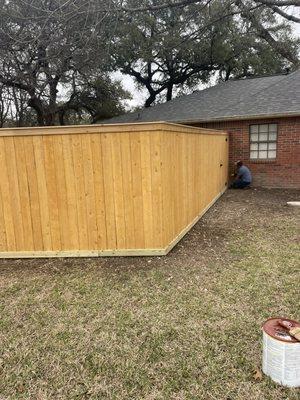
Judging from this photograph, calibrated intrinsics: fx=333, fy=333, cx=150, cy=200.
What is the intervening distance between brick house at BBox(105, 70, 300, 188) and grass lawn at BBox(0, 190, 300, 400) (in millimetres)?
6469

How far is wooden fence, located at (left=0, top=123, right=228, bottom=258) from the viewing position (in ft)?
16.4

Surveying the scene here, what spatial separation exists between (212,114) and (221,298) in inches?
402

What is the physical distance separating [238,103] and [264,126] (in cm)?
186

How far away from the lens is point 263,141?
12.1 meters

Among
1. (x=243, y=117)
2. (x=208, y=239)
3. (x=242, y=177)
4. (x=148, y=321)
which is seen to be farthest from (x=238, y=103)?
(x=148, y=321)

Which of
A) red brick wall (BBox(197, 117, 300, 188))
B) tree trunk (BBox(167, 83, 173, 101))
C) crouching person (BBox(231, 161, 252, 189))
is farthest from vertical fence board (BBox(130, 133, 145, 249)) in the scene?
tree trunk (BBox(167, 83, 173, 101))

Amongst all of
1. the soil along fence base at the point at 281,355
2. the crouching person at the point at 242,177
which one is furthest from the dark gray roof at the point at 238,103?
the soil along fence base at the point at 281,355

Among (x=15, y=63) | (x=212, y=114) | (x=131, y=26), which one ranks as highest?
(x=131, y=26)

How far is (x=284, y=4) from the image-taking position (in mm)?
9188

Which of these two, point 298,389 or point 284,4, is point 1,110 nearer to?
point 284,4

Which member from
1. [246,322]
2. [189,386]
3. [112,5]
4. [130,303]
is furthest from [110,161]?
[112,5]

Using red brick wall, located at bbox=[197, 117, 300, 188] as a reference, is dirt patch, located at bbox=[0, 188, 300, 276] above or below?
below

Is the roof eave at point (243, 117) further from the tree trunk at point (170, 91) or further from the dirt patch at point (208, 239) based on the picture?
the tree trunk at point (170, 91)

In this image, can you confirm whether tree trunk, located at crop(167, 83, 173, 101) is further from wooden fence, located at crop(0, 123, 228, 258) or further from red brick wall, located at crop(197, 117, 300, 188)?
wooden fence, located at crop(0, 123, 228, 258)
